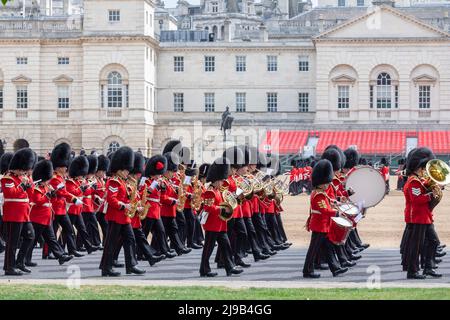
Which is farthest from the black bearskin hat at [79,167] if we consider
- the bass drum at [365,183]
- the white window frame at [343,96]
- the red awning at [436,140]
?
the white window frame at [343,96]

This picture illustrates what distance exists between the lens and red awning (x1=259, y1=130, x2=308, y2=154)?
70312mm

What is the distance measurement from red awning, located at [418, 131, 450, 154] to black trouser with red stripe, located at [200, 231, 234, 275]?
50645 mm

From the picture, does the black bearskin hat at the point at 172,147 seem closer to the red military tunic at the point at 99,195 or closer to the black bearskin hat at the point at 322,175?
the red military tunic at the point at 99,195

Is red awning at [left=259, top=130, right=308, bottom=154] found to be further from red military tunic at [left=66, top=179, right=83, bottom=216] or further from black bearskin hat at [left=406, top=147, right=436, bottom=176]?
black bearskin hat at [left=406, top=147, right=436, bottom=176]

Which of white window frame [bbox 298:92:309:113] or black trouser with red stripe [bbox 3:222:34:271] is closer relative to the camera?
black trouser with red stripe [bbox 3:222:34:271]

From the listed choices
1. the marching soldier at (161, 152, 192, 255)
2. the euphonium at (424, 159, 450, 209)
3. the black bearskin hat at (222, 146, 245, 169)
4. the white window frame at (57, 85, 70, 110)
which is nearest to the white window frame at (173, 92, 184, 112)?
the white window frame at (57, 85, 70, 110)

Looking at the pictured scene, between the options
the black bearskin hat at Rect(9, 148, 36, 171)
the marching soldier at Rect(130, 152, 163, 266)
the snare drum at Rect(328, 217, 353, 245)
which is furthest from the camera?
the marching soldier at Rect(130, 152, 163, 266)

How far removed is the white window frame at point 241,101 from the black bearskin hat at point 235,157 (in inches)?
A: 2148

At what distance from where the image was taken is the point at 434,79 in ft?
239

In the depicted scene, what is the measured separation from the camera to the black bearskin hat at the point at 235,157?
70.6ft

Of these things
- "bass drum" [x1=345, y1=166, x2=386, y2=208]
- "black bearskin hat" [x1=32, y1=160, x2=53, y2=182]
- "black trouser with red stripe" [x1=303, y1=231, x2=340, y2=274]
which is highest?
"black bearskin hat" [x1=32, y1=160, x2=53, y2=182]

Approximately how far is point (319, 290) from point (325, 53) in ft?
191
